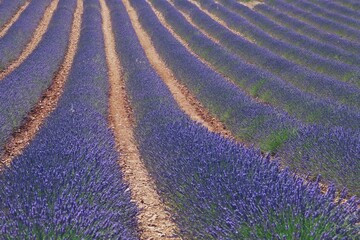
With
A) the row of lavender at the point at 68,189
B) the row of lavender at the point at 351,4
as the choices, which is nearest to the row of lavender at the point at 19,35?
the row of lavender at the point at 68,189

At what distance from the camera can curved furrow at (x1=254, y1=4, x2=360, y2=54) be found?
1371cm

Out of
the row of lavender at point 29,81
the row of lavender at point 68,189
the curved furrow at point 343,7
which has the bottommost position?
the curved furrow at point 343,7

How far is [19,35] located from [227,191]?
11772mm

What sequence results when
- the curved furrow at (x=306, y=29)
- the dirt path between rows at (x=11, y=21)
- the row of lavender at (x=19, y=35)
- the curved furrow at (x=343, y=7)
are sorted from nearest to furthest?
1. the row of lavender at (x=19, y=35)
2. the curved furrow at (x=306, y=29)
3. the dirt path between rows at (x=11, y=21)
4. the curved furrow at (x=343, y=7)

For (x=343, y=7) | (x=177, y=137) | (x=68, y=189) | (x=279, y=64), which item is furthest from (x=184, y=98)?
(x=343, y=7)

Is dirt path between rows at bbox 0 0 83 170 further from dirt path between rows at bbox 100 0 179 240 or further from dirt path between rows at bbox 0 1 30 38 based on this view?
dirt path between rows at bbox 0 1 30 38

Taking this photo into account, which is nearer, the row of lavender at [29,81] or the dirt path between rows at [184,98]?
the row of lavender at [29,81]

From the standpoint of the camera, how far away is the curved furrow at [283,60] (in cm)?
924

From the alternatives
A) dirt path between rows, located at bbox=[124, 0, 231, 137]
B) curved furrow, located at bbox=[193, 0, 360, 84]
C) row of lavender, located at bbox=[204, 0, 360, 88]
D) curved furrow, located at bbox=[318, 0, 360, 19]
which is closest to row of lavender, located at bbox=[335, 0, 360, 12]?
curved furrow, located at bbox=[318, 0, 360, 19]

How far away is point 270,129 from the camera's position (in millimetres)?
6543

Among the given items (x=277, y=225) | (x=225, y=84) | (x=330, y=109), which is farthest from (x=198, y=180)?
(x=225, y=84)

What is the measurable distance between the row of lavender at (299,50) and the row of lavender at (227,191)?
5187mm

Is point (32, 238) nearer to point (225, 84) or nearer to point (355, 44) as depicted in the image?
point (225, 84)

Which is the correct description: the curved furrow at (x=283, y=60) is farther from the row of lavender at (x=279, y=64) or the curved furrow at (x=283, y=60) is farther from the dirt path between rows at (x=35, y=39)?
the dirt path between rows at (x=35, y=39)
